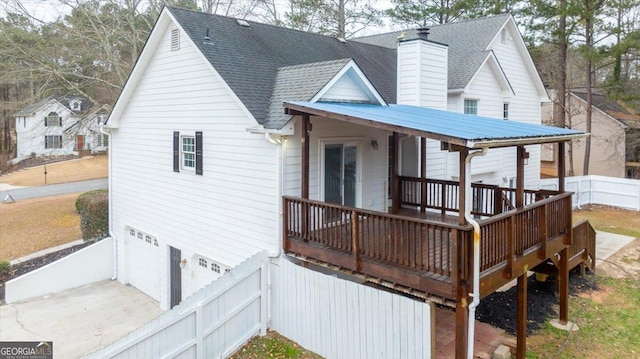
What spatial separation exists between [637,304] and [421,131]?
25.9ft

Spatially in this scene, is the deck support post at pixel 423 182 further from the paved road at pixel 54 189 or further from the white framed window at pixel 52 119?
the white framed window at pixel 52 119

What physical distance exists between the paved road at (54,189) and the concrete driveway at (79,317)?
17897mm

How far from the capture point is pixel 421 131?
6.51 metres

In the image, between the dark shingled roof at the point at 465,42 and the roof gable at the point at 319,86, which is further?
the dark shingled roof at the point at 465,42

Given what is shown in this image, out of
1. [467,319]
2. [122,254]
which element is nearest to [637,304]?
[467,319]

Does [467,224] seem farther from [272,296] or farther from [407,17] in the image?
[407,17]

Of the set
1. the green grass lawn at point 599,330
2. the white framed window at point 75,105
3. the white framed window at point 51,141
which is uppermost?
the white framed window at point 75,105

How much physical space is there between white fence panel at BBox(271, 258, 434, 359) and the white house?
1.88 ft

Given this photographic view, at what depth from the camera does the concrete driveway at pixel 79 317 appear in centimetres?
1077

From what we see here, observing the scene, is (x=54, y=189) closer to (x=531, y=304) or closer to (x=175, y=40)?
(x=175, y=40)

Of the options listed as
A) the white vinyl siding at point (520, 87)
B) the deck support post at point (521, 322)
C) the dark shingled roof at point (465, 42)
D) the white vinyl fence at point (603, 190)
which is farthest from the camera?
the white vinyl fence at point (603, 190)

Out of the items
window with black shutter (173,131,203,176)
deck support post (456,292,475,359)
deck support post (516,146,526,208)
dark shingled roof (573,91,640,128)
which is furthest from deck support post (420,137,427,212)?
dark shingled roof (573,91,640,128)

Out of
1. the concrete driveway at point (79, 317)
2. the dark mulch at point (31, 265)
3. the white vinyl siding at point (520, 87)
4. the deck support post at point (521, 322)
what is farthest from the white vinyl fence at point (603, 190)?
the dark mulch at point (31, 265)

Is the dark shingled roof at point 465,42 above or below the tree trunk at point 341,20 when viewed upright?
below
